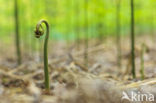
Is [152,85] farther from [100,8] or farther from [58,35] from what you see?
[58,35]

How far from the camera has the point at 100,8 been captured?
4680 millimetres

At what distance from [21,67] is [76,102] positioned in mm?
1353

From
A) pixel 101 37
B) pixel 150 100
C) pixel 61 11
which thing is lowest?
pixel 150 100

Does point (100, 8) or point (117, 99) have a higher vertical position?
point (100, 8)

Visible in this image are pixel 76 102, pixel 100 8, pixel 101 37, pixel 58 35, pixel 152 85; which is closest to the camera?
pixel 76 102

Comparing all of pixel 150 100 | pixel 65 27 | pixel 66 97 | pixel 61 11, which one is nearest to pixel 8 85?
pixel 66 97

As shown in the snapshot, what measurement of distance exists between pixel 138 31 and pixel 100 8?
6.83m

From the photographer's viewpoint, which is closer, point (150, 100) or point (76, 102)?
point (76, 102)

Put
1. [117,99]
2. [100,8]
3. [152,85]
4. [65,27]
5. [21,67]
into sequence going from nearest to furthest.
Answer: [117,99] < [152,85] < [21,67] < [100,8] < [65,27]

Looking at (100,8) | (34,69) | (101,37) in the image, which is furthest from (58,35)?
(34,69)

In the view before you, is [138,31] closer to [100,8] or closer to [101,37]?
[101,37]

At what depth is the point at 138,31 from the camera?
11.1m

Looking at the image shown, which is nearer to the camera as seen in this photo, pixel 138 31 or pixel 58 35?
pixel 138 31

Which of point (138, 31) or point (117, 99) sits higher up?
point (138, 31)
